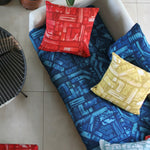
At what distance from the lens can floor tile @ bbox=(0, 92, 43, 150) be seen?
1948 mm

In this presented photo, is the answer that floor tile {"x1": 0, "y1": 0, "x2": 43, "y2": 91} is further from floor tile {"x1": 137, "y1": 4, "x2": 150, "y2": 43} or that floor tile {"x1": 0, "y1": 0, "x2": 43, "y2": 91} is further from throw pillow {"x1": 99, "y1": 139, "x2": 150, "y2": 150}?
floor tile {"x1": 137, "y1": 4, "x2": 150, "y2": 43}

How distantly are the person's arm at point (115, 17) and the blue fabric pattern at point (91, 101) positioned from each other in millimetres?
152

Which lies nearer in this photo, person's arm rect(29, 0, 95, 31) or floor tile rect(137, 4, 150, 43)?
person's arm rect(29, 0, 95, 31)

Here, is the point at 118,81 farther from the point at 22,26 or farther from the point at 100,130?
the point at 22,26

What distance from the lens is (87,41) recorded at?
1.84m

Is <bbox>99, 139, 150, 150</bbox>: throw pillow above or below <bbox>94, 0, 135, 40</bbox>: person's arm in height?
below

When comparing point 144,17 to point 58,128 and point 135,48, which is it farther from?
point 58,128

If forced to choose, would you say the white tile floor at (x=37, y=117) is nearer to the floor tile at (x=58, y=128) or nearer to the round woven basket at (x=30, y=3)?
the floor tile at (x=58, y=128)

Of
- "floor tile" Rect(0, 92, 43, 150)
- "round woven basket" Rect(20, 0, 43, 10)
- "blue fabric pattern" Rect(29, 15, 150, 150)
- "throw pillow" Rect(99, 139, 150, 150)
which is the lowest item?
"floor tile" Rect(0, 92, 43, 150)

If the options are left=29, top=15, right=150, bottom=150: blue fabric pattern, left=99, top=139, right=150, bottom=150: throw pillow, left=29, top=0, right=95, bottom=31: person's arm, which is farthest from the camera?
left=29, top=0, right=95, bottom=31: person's arm

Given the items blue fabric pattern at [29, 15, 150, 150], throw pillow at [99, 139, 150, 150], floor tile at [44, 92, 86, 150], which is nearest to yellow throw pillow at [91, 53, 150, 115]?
blue fabric pattern at [29, 15, 150, 150]

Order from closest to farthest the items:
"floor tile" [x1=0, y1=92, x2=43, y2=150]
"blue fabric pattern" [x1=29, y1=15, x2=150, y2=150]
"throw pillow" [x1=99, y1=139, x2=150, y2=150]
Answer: "throw pillow" [x1=99, y1=139, x2=150, y2=150] < "blue fabric pattern" [x1=29, y1=15, x2=150, y2=150] < "floor tile" [x1=0, y1=92, x2=43, y2=150]

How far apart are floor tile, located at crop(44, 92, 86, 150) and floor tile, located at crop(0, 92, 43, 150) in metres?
0.05

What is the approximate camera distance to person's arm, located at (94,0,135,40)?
183 cm
